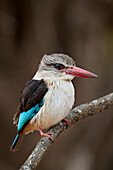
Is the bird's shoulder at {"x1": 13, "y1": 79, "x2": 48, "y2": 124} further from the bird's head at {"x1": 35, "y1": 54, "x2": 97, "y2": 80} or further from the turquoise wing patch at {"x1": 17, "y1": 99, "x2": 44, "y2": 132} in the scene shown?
the bird's head at {"x1": 35, "y1": 54, "x2": 97, "y2": 80}

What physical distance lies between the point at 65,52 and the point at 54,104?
288 cm

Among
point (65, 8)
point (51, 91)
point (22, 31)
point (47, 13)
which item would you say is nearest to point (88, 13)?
point (65, 8)

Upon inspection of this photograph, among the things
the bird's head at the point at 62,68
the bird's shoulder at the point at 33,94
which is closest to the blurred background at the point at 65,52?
the bird's head at the point at 62,68

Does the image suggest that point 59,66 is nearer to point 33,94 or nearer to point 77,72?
point 77,72

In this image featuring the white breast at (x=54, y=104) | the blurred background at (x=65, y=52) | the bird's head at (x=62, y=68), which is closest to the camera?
the white breast at (x=54, y=104)

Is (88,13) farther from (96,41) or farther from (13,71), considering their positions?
(13,71)

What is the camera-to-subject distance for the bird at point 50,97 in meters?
3.17

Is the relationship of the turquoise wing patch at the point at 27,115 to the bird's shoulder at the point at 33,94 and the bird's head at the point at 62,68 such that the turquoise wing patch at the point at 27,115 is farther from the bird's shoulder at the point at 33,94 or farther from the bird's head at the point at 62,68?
the bird's head at the point at 62,68

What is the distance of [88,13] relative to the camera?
5.87 metres

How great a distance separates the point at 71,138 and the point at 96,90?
1.08 meters

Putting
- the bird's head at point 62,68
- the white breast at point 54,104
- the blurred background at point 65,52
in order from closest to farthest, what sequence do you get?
the white breast at point 54,104 < the bird's head at point 62,68 < the blurred background at point 65,52

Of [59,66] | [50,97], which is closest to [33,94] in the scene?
[50,97]

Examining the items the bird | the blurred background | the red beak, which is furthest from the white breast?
the blurred background

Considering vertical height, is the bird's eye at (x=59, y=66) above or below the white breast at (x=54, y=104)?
above
